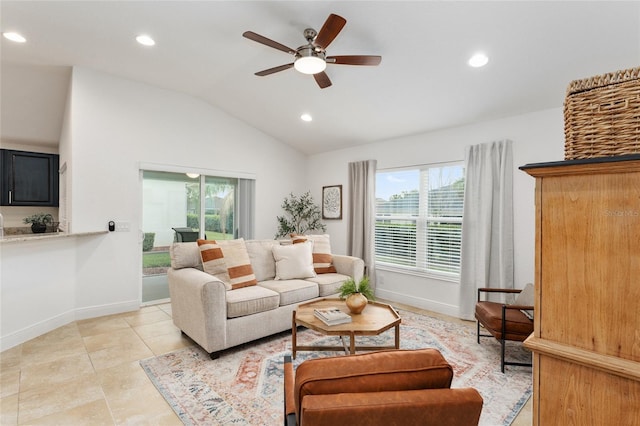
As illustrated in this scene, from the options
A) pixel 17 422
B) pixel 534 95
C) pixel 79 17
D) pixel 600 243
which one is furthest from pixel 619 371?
pixel 79 17

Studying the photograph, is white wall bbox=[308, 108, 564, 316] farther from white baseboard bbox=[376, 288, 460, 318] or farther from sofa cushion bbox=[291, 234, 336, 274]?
sofa cushion bbox=[291, 234, 336, 274]

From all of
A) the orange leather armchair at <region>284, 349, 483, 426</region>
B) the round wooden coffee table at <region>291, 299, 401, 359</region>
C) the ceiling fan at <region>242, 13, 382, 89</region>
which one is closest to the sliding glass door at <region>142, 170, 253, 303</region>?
the round wooden coffee table at <region>291, 299, 401, 359</region>

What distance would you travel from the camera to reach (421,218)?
4.41m

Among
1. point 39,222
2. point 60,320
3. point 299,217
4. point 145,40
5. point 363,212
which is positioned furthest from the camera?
point 299,217

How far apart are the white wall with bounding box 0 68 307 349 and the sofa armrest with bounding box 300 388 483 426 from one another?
3669 mm

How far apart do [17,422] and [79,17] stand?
3.27 meters

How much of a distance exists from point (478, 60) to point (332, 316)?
8.62 feet

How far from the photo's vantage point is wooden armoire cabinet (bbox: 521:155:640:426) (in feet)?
2.40

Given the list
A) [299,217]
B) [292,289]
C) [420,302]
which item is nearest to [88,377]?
[292,289]

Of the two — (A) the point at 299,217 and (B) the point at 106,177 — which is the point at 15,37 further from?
(A) the point at 299,217

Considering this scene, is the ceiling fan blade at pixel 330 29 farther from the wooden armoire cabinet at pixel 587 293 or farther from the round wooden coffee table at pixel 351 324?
the round wooden coffee table at pixel 351 324

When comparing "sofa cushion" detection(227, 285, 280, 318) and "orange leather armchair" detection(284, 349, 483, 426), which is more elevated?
"orange leather armchair" detection(284, 349, 483, 426)

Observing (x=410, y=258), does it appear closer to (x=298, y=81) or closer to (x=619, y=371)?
(x=298, y=81)

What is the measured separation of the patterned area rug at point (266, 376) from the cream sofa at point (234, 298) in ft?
0.60
